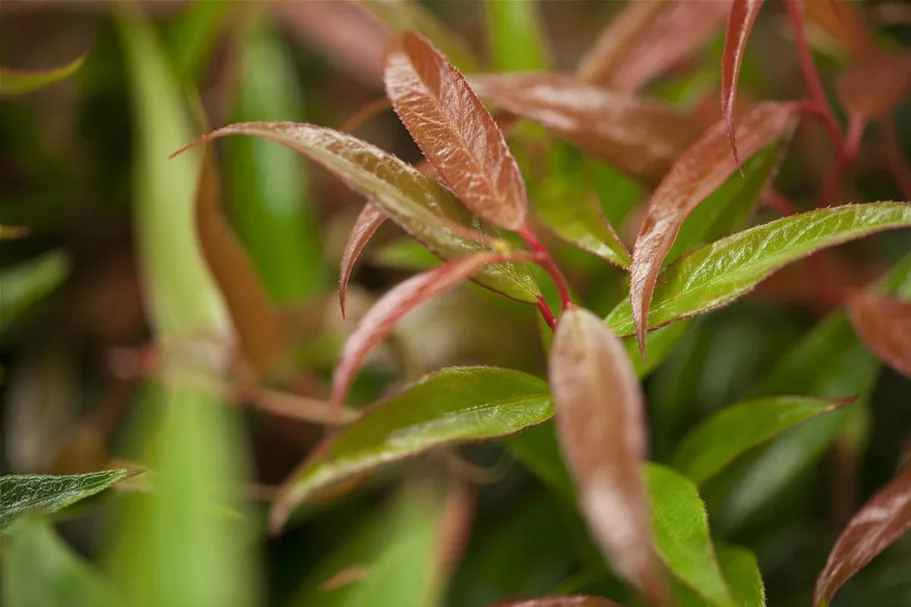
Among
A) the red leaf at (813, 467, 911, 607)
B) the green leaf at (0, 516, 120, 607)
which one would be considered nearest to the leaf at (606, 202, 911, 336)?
the red leaf at (813, 467, 911, 607)

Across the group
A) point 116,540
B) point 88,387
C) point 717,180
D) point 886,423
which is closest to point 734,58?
point 717,180

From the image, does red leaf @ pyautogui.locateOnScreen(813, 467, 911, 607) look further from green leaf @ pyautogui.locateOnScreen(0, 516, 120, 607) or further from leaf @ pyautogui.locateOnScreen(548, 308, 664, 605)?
green leaf @ pyautogui.locateOnScreen(0, 516, 120, 607)

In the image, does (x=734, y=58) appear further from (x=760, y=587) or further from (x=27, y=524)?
(x=27, y=524)

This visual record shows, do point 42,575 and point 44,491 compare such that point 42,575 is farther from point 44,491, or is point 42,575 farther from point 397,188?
point 397,188

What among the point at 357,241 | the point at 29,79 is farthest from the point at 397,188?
the point at 29,79

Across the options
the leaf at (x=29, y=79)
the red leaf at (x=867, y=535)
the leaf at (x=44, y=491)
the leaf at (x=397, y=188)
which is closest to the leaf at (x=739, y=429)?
the red leaf at (x=867, y=535)

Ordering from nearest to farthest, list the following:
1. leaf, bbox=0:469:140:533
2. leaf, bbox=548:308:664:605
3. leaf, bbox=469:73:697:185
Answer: leaf, bbox=548:308:664:605
leaf, bbox=0:469:140:533
leaf, bbox=469:73:697:185
